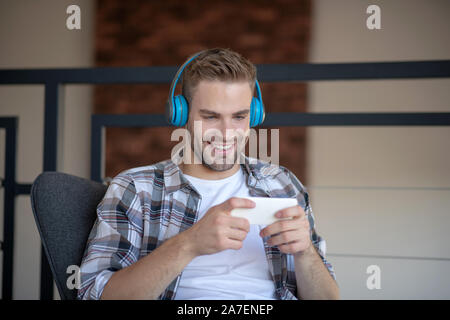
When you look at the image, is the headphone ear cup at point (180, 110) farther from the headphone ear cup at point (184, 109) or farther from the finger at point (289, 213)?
the finger at point (289, 213)

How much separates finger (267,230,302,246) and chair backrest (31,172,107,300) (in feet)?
1.58

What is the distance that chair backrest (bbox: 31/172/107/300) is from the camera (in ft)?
3.11

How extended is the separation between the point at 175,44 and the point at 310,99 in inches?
42.9

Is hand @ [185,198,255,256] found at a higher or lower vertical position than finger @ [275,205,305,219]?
lower

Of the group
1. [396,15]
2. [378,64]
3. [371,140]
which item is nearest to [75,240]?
[378,64]

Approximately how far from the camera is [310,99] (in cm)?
291

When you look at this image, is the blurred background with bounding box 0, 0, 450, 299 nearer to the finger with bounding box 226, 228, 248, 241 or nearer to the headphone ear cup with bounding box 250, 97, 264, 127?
the headphone ear cup with bounding box 250, 97, 264, 127

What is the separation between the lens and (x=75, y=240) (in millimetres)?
992

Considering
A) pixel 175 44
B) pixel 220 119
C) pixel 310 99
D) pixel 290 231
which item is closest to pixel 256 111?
pixel 220 119

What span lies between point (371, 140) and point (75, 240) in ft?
7.73

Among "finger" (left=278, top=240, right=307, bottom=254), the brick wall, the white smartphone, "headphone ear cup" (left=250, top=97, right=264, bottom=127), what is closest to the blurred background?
the brick wall

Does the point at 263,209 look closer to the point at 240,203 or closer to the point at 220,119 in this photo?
the point at 240,203

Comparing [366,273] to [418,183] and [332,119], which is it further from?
[332,119]

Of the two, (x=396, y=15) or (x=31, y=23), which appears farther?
(x=31, y=23)
